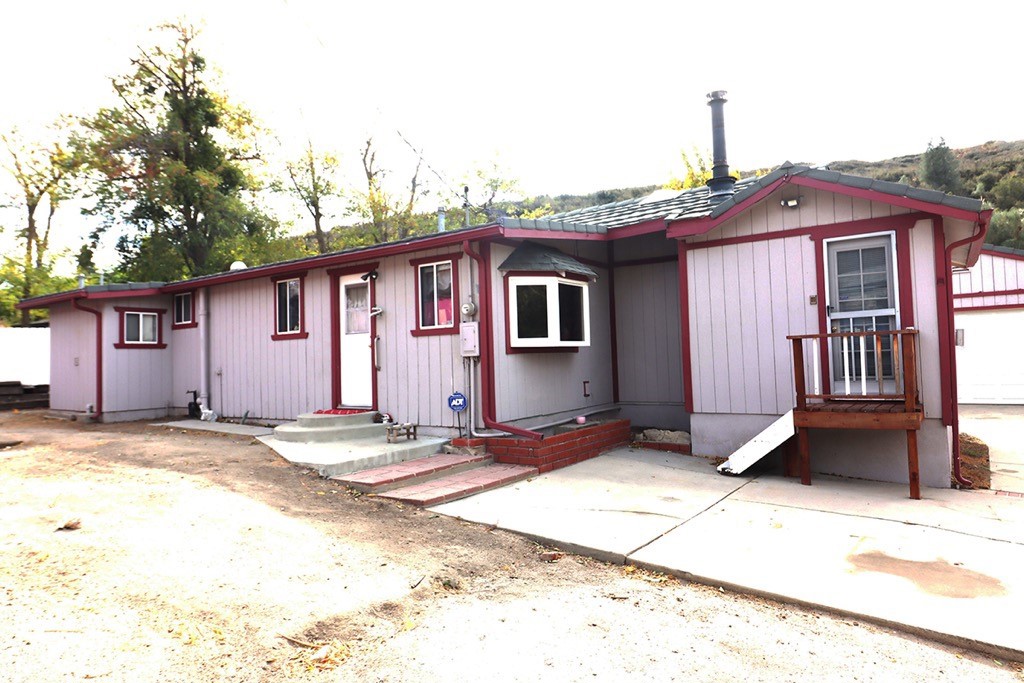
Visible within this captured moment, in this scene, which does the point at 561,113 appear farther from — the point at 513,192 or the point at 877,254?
the point at 877,254

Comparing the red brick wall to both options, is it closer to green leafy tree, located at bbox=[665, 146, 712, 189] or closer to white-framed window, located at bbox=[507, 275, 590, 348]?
white-framed window, located at bbox=[507, 275, 590, 348]

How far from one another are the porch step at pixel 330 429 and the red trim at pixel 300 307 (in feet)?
5.39

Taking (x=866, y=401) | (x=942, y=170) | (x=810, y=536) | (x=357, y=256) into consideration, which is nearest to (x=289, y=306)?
(x=357, y=256)

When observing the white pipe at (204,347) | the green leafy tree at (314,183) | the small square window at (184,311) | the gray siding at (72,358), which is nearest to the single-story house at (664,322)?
the white pipe at (204,347)

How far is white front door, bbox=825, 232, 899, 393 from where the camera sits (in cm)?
586

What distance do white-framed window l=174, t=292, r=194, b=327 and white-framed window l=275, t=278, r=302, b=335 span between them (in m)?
2.81

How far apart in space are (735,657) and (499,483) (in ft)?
11.0

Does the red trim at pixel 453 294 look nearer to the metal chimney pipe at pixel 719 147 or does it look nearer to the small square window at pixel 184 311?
the metal chimney pipe at pixel 719 147

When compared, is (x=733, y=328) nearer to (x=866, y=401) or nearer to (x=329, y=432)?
(x=866, y=401)

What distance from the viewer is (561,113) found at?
70.2 ft

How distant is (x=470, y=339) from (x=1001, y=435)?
810 centimetres

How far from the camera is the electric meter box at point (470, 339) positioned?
21.4 feet

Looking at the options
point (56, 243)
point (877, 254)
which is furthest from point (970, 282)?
point (56, 243)

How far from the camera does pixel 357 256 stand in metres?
7.54
